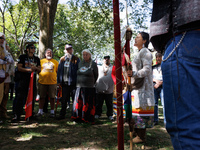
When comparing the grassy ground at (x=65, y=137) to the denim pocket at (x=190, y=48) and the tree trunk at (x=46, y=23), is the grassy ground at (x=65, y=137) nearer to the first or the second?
the denim pocket at (x=190, y=48)

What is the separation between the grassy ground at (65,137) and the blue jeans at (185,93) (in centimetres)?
204

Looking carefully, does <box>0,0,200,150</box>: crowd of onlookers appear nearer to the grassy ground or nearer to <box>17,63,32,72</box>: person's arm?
<box>17,63,32,72</box>: person's arm

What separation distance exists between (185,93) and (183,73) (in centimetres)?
13

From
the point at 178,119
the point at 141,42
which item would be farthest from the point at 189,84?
the point at 141,42

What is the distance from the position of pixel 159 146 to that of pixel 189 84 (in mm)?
2427

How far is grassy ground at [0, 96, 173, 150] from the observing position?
3.02 metres

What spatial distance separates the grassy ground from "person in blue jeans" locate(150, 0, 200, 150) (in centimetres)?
205

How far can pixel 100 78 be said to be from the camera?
5984 millimetres

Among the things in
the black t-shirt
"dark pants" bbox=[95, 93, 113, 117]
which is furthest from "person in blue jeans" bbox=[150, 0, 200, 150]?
"dark pants" bbox=[95, 93, 113, 117]

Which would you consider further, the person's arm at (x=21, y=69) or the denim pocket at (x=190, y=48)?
the person's arm at (x=21, y=69)

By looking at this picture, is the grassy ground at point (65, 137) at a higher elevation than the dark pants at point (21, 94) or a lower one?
lower

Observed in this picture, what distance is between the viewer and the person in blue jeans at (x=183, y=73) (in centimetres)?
105

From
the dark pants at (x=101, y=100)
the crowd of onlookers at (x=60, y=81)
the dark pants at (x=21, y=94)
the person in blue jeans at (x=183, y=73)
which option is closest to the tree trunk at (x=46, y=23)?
the crowd of onlookers at (x=60, y=81)

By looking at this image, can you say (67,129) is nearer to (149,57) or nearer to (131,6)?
(149,57)
